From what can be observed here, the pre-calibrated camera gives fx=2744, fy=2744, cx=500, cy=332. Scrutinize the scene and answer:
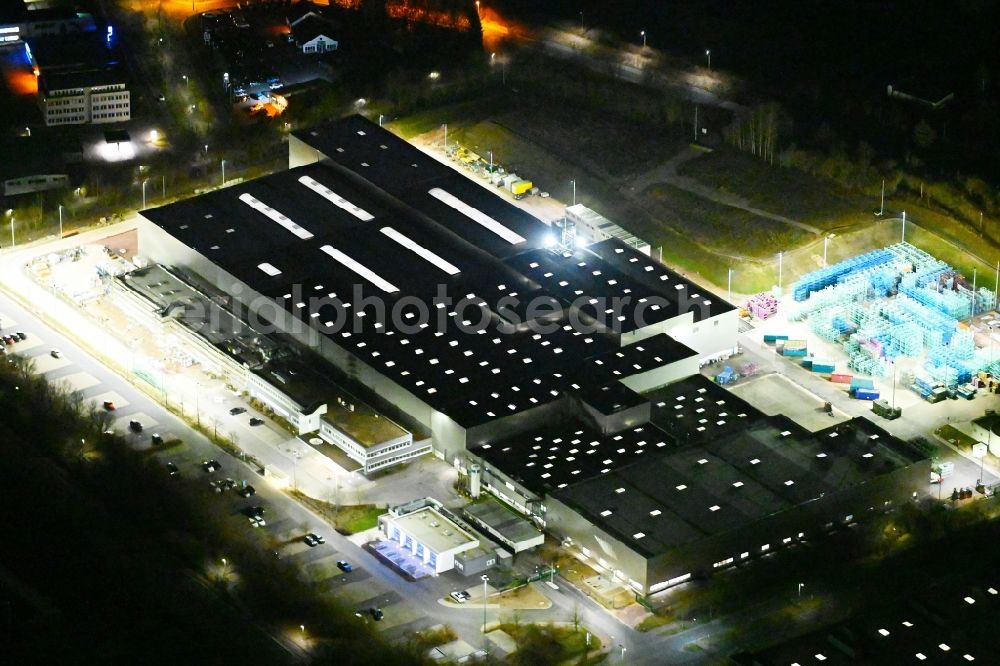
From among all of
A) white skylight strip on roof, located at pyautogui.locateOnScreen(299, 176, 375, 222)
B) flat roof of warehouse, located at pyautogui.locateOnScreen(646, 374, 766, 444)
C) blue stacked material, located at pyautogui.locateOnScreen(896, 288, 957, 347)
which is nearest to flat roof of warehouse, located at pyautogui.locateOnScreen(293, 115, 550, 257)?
white skylight strip on roof, located at pyautogui.locateOnScreen(299, 176, 375, 222)

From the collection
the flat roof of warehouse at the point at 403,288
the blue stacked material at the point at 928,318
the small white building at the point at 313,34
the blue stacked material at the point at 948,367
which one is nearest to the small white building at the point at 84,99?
the small white building at the point at 313,34

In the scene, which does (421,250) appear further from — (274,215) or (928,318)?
(928,318)

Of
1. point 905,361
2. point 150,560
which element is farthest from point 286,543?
point 905,361

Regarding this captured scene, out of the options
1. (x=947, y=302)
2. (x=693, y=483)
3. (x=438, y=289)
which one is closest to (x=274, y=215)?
(x=438, y=289)

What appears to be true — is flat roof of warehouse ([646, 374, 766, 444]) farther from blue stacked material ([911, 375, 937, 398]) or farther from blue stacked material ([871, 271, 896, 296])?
blue stacked material ([871, 271, 896, 296])

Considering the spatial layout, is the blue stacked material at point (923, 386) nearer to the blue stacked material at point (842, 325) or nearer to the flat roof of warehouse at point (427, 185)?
the blue stacked material at point (842, 325)
